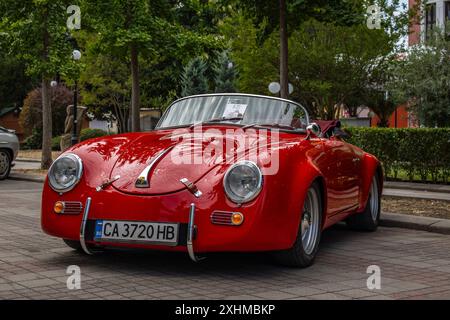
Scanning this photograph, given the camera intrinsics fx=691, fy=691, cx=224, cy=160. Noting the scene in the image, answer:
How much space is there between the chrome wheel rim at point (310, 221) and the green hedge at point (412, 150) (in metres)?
9.40

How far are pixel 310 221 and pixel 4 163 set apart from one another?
12138 mm

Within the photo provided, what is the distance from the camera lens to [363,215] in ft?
25.1

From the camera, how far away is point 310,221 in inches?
224

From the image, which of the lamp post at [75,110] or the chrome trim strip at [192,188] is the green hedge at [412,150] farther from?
the lamp post at [75,110]

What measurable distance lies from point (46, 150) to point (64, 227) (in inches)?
590

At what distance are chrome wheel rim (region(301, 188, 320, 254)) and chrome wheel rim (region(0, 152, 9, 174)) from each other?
1206cm

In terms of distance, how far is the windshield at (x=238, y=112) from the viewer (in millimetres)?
6270

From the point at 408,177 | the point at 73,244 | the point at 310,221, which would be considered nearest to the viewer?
the point at 310,221

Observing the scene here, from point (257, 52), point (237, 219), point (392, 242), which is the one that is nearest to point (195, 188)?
point (237, 219)

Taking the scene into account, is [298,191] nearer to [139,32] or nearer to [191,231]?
[191,231]

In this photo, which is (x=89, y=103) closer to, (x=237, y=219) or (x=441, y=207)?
(x=441, y=207)

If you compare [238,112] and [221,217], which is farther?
[238,112]

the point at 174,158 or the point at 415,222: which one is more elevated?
the point at 174,158

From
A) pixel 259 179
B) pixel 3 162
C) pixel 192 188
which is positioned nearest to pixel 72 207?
pixel 192 188
